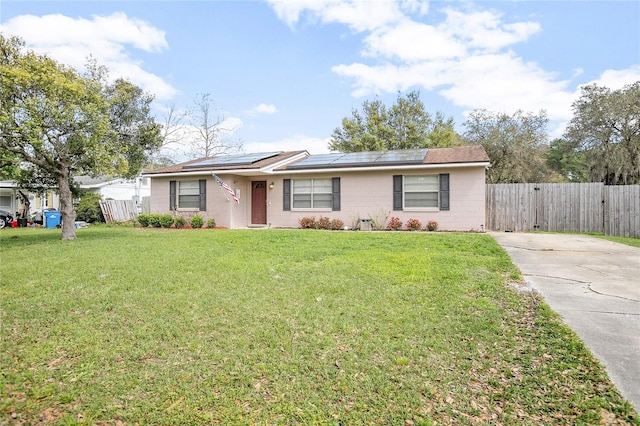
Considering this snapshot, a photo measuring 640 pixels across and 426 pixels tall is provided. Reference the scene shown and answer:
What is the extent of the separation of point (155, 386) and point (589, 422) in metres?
2.92

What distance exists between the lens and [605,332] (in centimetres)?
337

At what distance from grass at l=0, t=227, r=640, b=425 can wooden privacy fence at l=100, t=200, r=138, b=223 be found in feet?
50.4

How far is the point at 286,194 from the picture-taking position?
1483 cm

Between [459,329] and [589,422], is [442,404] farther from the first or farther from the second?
[459,329]

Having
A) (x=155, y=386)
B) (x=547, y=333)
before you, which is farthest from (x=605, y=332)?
(x=155, y=386)

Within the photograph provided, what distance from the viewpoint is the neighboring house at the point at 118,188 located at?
73.4ft

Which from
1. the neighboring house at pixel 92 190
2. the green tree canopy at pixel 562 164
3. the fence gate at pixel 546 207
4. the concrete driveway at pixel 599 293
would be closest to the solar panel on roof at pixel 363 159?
the fence gate at pixel 546 207

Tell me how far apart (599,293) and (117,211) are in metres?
21.4

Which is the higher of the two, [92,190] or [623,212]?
[92,190]

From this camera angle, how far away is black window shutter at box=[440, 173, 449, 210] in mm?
12812

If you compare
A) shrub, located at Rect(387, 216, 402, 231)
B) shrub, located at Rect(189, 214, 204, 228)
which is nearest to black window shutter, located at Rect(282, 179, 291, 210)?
shrub, located at Rect(189, 214, 204, 228)

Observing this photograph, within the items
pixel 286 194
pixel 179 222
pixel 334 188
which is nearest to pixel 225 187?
pixel 286 194

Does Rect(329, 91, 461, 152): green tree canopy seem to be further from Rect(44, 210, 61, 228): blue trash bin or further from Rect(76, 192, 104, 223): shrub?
Rect(44, 210, 61, 228): blue trash bin

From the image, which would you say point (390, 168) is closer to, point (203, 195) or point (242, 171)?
point (242, 171)
